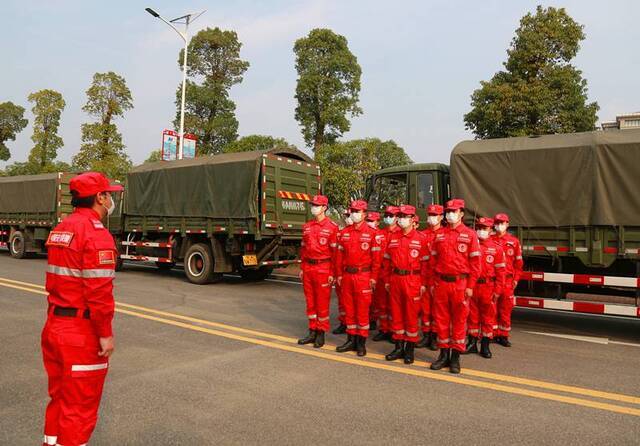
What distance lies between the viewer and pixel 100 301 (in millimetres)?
2490

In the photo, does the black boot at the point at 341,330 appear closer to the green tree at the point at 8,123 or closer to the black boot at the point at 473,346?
the black boot at the point at 473,346

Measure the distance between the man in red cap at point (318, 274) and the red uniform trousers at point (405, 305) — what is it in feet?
2.76

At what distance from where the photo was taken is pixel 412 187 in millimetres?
8336

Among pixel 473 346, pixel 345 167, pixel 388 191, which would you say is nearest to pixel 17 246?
pixel 388 191

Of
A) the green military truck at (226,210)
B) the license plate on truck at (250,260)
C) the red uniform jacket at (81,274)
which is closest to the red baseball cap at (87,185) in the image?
the red uniform jacket at (81,274)

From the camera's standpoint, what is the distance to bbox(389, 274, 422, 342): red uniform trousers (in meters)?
5.22

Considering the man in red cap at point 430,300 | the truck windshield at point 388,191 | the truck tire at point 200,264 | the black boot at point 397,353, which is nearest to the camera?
the black boot at point 397,353

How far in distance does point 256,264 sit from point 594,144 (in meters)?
6.93

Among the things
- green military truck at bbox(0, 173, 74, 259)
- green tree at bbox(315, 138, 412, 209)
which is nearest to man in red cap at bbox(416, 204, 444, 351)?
green military truck at bbox(0, 173, 74, 259)

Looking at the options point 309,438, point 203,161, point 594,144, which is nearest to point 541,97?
point 594,144

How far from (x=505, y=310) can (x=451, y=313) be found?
1.51m

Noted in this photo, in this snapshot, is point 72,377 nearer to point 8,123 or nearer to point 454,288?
point 454,288

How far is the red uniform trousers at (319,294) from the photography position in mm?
5762

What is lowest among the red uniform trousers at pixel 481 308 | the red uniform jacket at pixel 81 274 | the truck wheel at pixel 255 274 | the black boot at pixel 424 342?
the black boot at pixel 424 342
